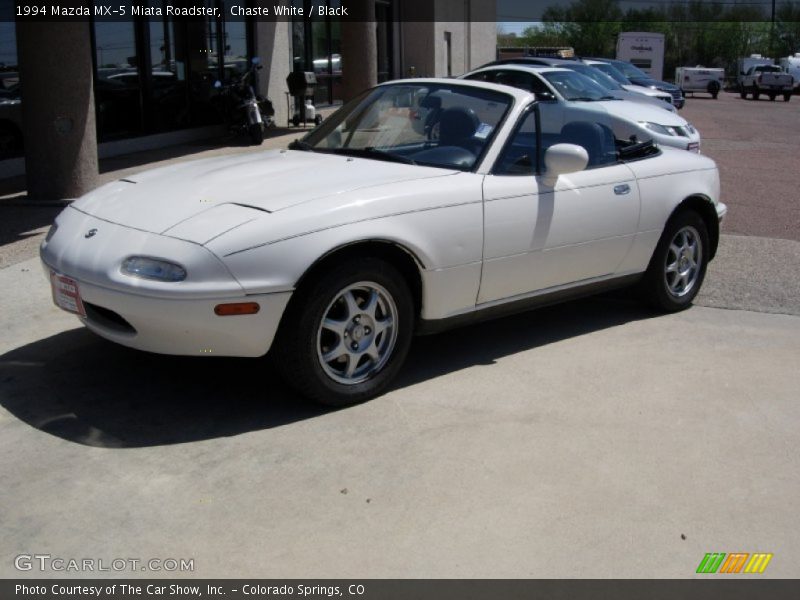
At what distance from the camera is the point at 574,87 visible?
13797 millimetres

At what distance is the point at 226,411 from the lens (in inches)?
180

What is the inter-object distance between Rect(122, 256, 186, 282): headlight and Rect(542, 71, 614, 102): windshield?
10.0 m

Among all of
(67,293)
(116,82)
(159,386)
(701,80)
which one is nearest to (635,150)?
(159,386)

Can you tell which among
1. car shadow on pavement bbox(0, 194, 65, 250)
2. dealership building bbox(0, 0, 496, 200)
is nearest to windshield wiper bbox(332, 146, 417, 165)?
car shadow on pavement bbox(0, 194, 65, 250)

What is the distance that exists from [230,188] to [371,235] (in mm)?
783

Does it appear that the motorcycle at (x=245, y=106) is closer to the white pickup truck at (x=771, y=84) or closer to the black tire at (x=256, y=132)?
the black tire at (x=256, y=132)

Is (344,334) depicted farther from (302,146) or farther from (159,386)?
(302,146)

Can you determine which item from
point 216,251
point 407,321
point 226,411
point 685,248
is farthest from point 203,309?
point 685,248

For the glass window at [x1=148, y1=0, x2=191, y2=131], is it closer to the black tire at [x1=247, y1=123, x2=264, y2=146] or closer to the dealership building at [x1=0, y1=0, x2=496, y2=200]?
the dealership building at [x1=0, y1=0, x2=496, y2=200]

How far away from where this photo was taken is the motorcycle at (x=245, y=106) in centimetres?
1481

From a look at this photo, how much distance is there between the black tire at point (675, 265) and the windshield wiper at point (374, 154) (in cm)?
186

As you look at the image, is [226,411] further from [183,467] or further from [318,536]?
[318,536]

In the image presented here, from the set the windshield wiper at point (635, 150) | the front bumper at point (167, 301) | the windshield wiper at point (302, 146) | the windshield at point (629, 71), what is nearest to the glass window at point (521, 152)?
the windshield wiper at point (635, 150)
